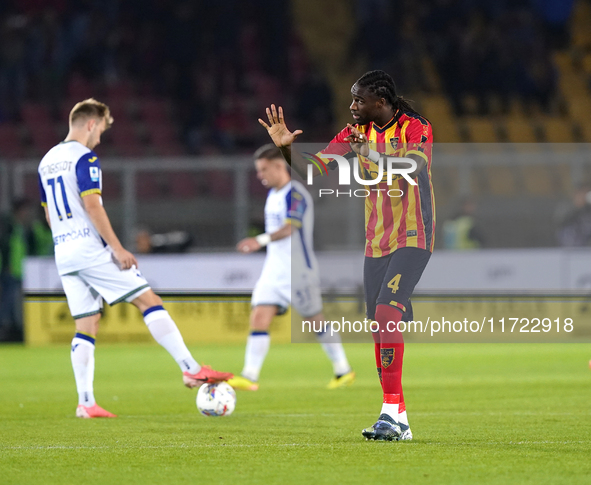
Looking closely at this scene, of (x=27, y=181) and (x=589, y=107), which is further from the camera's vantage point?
(x=589, y=107)

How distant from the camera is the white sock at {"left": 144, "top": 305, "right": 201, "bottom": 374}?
707 centimetres

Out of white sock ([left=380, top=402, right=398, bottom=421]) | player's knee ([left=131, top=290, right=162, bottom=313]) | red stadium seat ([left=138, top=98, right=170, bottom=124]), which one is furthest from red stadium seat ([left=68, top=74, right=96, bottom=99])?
white sock ([left=380, top=402, right=398, bottom=421])

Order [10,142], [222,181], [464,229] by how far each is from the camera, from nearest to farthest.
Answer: [464,229], [222,181], [10,142]

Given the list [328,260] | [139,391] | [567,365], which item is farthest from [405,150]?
[328,260]

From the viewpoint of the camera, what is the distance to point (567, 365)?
1123cm

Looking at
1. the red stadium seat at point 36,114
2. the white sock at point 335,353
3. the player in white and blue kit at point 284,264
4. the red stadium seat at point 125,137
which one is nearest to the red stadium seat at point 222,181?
the red stadium seat at point 125,137

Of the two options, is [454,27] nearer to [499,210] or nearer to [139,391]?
[499,210]

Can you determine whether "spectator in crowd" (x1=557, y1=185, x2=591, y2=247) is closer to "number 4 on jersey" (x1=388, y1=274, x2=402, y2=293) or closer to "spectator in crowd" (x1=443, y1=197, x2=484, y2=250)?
"spectator in crowd" (x1=443, y1=197, x2=484, y2=250)

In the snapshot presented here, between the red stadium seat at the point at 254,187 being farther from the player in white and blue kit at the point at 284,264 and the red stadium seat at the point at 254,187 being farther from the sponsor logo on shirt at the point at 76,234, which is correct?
the sponsor logo on shirt at the point at 76,234

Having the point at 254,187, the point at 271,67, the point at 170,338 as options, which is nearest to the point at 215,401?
the point at 170,338

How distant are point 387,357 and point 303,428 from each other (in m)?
1.04

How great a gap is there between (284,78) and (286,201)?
13.9m

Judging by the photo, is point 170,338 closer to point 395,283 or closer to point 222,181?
point 395,283

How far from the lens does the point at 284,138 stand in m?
5.68
